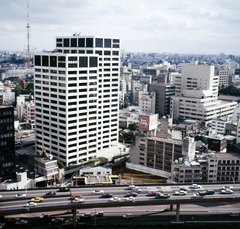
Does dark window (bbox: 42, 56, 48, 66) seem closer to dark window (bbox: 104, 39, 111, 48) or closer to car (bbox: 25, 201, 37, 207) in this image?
dark window (bbox: 104, 39, 111, 48)

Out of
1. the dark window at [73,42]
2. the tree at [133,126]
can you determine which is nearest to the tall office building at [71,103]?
the dark window at [73,42]

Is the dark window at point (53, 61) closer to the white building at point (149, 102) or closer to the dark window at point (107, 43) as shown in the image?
the dark window at point (107, 43)

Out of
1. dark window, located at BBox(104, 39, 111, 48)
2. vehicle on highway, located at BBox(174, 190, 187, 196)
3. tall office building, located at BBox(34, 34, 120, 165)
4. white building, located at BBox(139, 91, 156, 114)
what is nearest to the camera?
vehicle on highway, located at BBox(174, 190, 187, 196)

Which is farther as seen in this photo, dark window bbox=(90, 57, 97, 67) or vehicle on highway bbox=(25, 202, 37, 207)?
dark window bbox=(90, 57, 97, 67)

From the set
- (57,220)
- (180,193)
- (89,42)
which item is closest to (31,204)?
(57,220)

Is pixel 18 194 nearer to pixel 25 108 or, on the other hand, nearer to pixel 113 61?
pixel 113 61

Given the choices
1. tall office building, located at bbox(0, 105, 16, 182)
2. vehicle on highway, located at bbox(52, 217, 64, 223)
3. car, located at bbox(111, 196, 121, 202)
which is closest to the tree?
tall office building, located at bbox(0, 105, 16, 182)

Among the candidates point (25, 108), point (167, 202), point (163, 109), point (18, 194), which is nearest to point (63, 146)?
point (18, 194)
